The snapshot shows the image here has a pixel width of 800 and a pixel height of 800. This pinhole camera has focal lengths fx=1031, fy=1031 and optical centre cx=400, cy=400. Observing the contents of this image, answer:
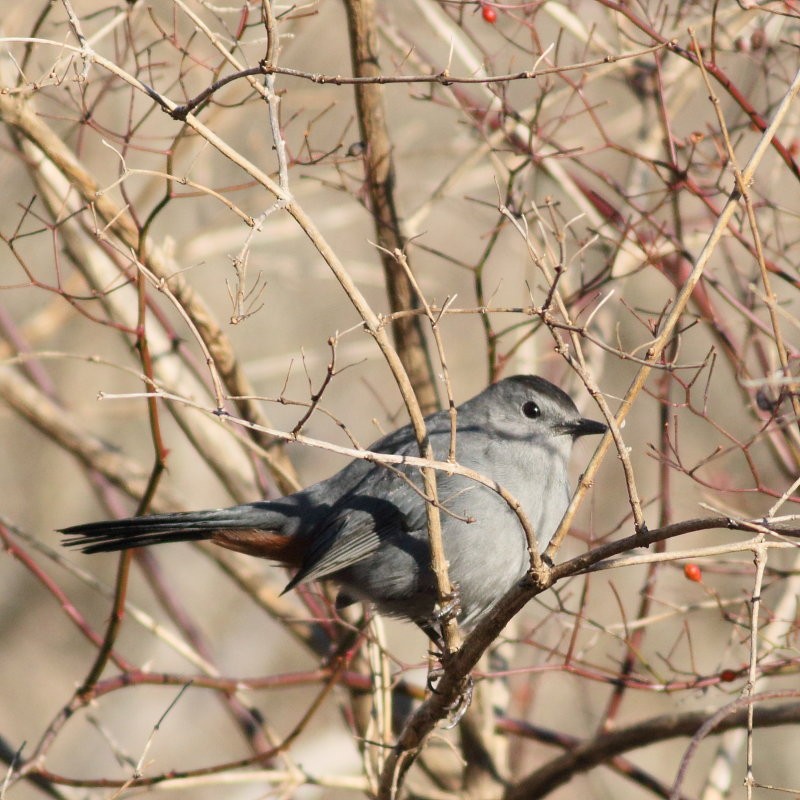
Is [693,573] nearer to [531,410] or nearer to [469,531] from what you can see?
[469,531]

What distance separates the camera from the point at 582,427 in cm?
451

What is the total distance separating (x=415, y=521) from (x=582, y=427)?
2.85ft

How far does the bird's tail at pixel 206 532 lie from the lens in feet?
13.3

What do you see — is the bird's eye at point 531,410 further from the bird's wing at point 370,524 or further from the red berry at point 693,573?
the red berry at point 693,573

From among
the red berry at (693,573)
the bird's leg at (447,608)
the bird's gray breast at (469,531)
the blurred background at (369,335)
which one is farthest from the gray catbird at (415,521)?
the red berry at (693,573)

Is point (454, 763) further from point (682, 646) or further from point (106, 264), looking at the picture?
point (682, 646)

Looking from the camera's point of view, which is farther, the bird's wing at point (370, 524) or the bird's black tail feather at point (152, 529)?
the bird's wing at point (370, 524)

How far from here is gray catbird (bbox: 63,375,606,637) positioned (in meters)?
4.00

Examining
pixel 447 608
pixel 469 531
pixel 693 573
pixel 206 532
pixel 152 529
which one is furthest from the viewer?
pixel 206 532

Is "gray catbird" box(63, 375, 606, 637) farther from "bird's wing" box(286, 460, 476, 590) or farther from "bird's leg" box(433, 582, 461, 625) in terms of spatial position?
"bird's leg" box(433, 582, 461, 625)

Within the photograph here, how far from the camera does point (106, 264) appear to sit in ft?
15.1

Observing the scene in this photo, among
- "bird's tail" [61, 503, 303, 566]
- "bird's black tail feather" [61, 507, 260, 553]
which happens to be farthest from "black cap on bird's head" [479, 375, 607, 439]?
"bird's black tail feather" [61, 507, 260, 553]

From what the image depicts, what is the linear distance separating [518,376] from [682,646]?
6118mm

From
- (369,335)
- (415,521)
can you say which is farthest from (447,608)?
(369,335)
